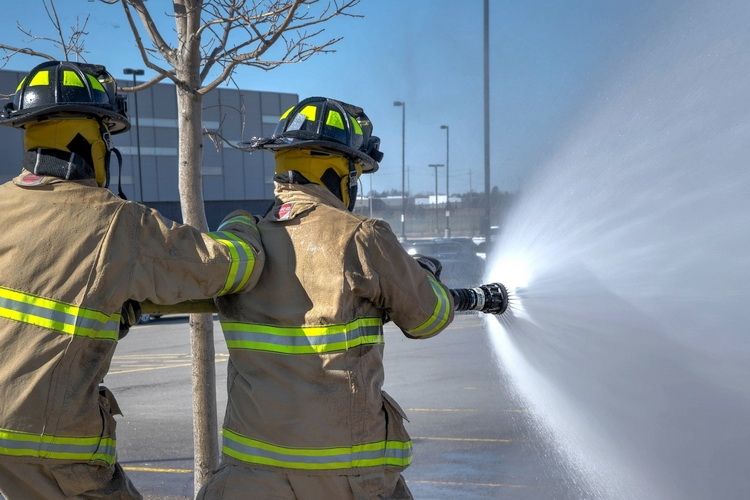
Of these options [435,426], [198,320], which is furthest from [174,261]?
[435,426]

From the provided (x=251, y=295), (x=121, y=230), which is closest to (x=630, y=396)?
(x=251, y=295)

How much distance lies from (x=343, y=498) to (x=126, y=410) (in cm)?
660

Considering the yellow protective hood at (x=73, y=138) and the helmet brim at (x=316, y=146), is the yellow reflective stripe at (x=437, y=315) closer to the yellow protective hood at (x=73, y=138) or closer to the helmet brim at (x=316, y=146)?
the helmet brim at (x=316, y=146)

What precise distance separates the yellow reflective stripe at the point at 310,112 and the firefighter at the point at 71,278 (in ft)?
1.64

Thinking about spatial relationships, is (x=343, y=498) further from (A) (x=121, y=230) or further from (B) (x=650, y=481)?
(B) (x=650, y=481)

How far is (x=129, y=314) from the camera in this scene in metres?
2.63

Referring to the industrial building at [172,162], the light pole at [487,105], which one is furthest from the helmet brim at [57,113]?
the industrial building at [172,162]

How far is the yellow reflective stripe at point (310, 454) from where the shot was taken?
2557 mm

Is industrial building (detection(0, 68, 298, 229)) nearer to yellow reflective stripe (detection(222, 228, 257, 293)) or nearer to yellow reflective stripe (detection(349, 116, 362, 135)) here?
yellow reflective stripe (detection(349, 116, 362, 135))

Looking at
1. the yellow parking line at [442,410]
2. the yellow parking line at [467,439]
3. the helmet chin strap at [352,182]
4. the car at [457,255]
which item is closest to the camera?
the helmet chin strap at [352,182]

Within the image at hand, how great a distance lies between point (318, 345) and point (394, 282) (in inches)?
13.2

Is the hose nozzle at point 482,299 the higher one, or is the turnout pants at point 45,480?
the hose nozzle at point 482,299

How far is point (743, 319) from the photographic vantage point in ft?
11.3

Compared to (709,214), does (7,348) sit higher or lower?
lower
